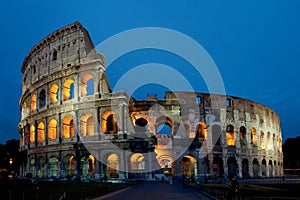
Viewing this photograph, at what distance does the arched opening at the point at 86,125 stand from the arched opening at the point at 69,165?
3.21 meters

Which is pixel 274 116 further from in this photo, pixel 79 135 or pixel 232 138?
pixel 79 135

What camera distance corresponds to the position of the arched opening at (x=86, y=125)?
111ft

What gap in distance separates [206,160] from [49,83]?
69.0 feet

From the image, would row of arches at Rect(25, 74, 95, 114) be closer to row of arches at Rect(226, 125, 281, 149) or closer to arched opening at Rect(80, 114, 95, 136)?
arched opening at Rect(80, 114, 95, 136)

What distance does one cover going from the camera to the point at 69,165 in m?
34.5

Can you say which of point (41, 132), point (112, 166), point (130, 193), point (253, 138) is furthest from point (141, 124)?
point (130, 193)

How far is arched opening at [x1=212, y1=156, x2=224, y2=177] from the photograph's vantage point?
129 feet

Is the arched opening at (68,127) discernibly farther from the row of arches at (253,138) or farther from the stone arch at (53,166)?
the row of arches at (253,138)

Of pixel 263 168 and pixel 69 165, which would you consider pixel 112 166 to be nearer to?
pixel 69 165

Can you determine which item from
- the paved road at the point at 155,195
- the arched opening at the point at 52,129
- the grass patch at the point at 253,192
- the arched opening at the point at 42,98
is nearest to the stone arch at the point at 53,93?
the arched opening at the point at 42,98

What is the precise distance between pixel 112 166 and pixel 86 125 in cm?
557

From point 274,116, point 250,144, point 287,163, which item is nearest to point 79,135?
point 250,144

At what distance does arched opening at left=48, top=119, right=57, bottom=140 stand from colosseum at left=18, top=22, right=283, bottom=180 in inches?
4.8

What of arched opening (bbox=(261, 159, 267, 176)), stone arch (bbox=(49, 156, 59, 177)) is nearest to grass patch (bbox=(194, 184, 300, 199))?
stone arch (bbox=(49, 156, 59, 177))
